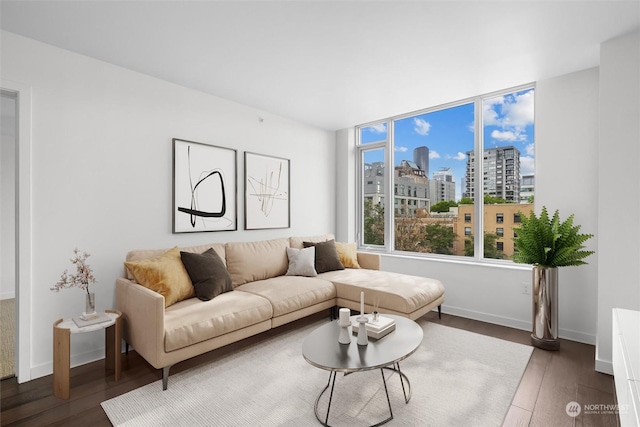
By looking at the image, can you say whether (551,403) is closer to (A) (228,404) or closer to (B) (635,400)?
(B) (635,400)

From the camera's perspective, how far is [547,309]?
290 cm

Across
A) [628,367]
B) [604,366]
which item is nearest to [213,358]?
[628,367]

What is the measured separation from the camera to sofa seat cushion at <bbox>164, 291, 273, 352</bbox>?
7.46ft

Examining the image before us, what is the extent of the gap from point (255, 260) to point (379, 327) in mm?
1804

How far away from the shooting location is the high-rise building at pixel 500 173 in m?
3.68

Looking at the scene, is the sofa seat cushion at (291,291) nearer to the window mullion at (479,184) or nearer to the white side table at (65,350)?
the white side table at (65,350)

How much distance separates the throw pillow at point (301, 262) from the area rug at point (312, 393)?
1.05m

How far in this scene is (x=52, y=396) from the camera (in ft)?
7.19

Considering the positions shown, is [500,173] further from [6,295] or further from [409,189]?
[6,295]

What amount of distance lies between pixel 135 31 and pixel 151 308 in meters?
2.02

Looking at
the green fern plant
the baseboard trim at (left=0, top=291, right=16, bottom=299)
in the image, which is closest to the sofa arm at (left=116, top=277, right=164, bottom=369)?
the green fern plant

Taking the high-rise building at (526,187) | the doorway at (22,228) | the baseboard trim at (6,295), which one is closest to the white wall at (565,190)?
the high-rise building at (526,187)

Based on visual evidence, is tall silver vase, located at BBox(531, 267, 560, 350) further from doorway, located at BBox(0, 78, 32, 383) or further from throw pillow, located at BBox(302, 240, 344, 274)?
doorway, located at BBox(0, 78, 32, 383)

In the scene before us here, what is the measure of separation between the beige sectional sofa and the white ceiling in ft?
5.69
